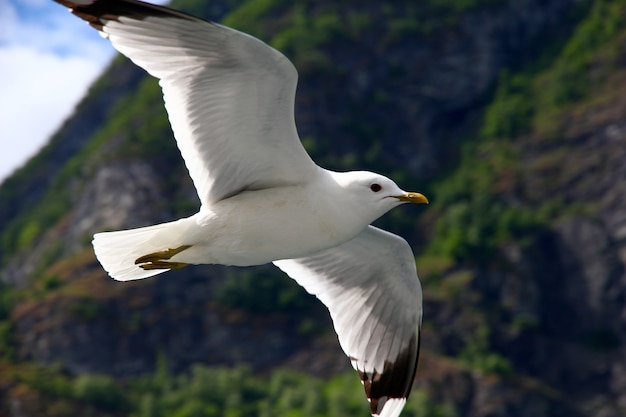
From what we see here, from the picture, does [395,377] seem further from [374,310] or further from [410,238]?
[410,238]

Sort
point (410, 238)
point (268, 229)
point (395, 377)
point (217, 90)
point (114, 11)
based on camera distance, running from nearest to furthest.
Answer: point (114, 11)
point (217, 90)
point (268, 229)
point (395, 377)
point (410, 238)

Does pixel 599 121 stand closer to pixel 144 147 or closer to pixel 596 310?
pixel 596 310

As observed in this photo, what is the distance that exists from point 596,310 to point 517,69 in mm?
16686

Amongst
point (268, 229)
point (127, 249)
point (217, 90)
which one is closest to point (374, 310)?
point (268, 229)

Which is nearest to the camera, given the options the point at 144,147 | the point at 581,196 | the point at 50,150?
the point at 581,196

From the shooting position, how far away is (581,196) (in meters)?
46.5

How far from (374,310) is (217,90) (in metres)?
2.82

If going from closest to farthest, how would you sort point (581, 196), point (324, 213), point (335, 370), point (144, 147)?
point (324, 213) → point (335, 370) → point (581, 196) → point (144, 147)

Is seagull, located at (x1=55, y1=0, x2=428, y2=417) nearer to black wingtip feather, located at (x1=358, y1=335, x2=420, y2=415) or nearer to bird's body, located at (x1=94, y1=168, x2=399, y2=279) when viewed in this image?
bird's body, located at (x1=94, y1=168, x2=399, y2=279)

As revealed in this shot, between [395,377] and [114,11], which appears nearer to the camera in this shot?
[114,11]

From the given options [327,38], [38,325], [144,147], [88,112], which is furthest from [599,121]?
[88,112]

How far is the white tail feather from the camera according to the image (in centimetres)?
871

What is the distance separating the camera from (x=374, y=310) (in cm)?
1012

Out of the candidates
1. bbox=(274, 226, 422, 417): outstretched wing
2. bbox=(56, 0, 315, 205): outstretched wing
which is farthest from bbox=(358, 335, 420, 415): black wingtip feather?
bbox=(56, 0, 315, 205): outstretched wing
